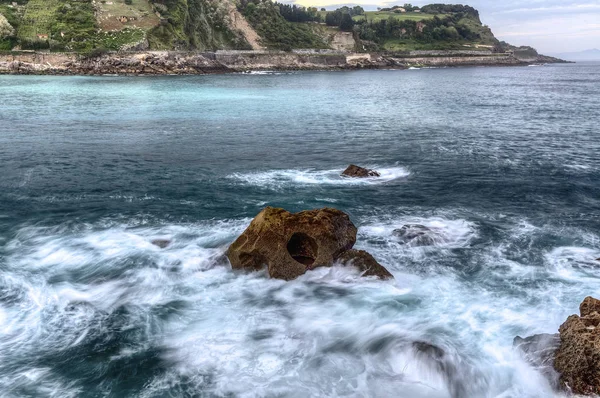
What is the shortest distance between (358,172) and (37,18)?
156 m

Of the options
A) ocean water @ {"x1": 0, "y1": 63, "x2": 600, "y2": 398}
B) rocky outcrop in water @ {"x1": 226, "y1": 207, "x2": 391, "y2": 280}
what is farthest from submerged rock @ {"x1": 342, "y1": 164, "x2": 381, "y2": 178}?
rocky outcrop in water @ {"x1": 226, "y1": 207, "x2": 391, "y2": 280}

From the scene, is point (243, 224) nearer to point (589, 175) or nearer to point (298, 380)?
point (298, 380)

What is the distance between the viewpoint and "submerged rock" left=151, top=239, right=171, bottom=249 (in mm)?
20734

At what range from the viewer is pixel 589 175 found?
103 feet

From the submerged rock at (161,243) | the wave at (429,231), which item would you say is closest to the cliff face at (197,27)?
the submerged rock at (161,243)

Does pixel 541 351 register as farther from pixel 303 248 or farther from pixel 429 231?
pixel 303 248

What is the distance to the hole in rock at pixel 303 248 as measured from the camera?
18.6m

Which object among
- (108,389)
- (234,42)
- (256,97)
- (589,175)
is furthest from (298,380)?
(234,42)

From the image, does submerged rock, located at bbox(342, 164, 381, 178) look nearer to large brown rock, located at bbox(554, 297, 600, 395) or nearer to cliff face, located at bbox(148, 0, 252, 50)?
large brown rock, located at bbox(554, 297, 600, 395)

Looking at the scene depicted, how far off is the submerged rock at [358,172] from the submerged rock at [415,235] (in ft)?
30.4

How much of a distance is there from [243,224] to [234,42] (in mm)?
177336

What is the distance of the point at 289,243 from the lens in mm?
18859

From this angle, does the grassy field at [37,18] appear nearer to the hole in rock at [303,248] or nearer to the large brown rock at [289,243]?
the large brown rock at [289,243]

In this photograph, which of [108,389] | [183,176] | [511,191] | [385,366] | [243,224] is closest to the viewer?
[108,389]
